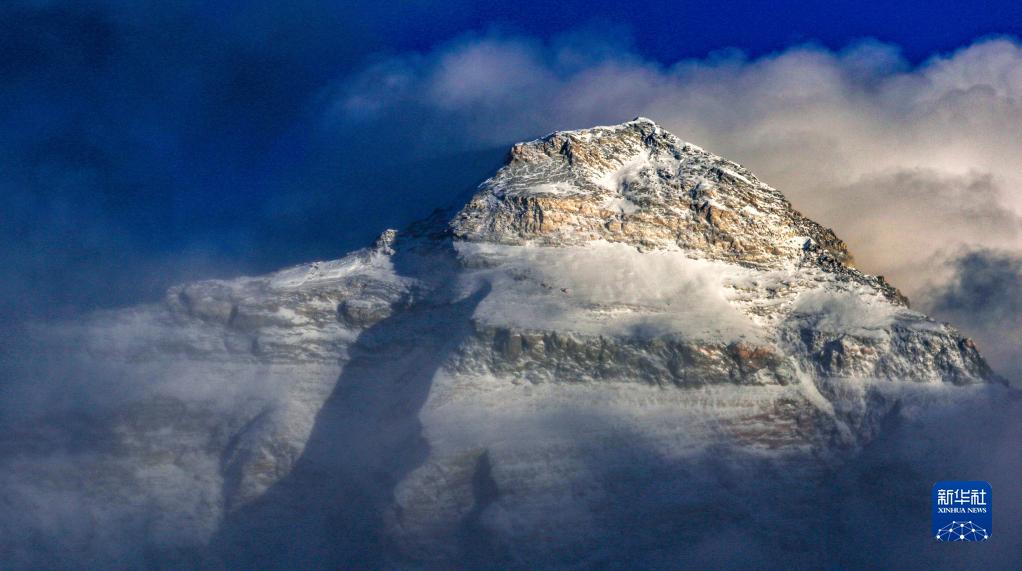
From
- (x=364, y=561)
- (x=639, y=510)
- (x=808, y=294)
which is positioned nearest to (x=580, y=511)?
(x=639, y=510)

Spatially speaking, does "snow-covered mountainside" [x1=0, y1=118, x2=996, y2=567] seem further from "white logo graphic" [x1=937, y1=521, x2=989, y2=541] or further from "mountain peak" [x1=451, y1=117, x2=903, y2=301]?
"white logo graphic" [x1=937, y1=521, x2=989, y2=541]

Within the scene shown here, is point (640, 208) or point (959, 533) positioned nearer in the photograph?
point (959, 533)

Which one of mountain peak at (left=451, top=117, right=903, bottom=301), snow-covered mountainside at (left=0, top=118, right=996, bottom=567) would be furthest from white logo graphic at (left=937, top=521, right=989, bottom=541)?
mountain peak at (left=451, top=117, right=903, bottom=301)

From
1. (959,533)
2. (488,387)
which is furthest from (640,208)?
(959,533)

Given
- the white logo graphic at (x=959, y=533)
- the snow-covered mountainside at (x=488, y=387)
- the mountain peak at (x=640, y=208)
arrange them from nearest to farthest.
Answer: the white logo graphic at (x=959, y=533), the snow-covered mountainside at (x=488, y=387), the mountain peak at (x=640, y=208)

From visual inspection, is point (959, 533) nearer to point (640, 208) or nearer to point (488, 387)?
point (488, 387)

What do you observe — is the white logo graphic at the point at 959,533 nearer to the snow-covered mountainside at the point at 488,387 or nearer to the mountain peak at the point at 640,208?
the snow-covered mountainside at the point at 488,387

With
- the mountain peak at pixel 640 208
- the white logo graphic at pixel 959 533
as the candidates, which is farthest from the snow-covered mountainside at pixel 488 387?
the white logo graphic at pixel 959 533

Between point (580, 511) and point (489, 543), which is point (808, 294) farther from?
point (489, 543)
